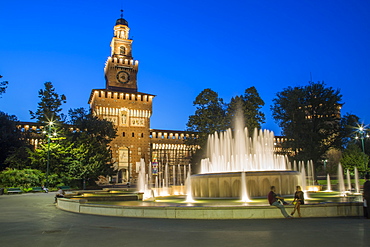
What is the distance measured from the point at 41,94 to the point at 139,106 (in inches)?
868

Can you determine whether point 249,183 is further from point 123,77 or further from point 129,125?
point 123,77

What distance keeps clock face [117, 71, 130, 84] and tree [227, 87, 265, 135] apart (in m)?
30.5

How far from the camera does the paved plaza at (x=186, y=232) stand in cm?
593

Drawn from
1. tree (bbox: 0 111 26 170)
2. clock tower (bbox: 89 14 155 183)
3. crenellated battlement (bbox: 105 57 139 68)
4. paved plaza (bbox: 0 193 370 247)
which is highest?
crenellated battlement (bbox: 105 57 139 68)

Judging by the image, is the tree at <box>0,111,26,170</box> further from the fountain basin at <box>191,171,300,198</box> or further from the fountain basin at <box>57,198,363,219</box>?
the fountain basin at <box>57,198,363,219</box>

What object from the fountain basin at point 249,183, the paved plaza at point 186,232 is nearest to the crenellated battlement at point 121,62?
the fountain basin at point 249,183

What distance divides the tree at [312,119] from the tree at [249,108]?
321 cm

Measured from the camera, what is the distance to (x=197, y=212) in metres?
9.02

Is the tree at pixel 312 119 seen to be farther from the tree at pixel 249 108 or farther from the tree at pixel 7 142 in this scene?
the tree at pixel 7 142

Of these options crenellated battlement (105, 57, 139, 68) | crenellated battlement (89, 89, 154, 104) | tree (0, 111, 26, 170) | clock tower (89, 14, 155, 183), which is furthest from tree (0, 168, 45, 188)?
crenellated battlement (105, 57, 139, 68)

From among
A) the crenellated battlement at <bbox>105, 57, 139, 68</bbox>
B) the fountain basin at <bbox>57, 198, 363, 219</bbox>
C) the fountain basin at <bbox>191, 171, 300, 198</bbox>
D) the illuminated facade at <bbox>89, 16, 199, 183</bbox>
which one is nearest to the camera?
the fountain basin at <bbox>57, 198, 363, 219</bbox>

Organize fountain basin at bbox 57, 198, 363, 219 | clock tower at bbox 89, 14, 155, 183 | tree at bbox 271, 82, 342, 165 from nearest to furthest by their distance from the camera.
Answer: fountain basin at bbox 57, 198, 363, 219 < tree at bbox 271, 82, 342, 165 < clock tower at bbox 89, 14, 155, 183

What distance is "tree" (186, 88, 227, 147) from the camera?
3678cm

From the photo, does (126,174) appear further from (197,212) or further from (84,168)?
(197,212)
